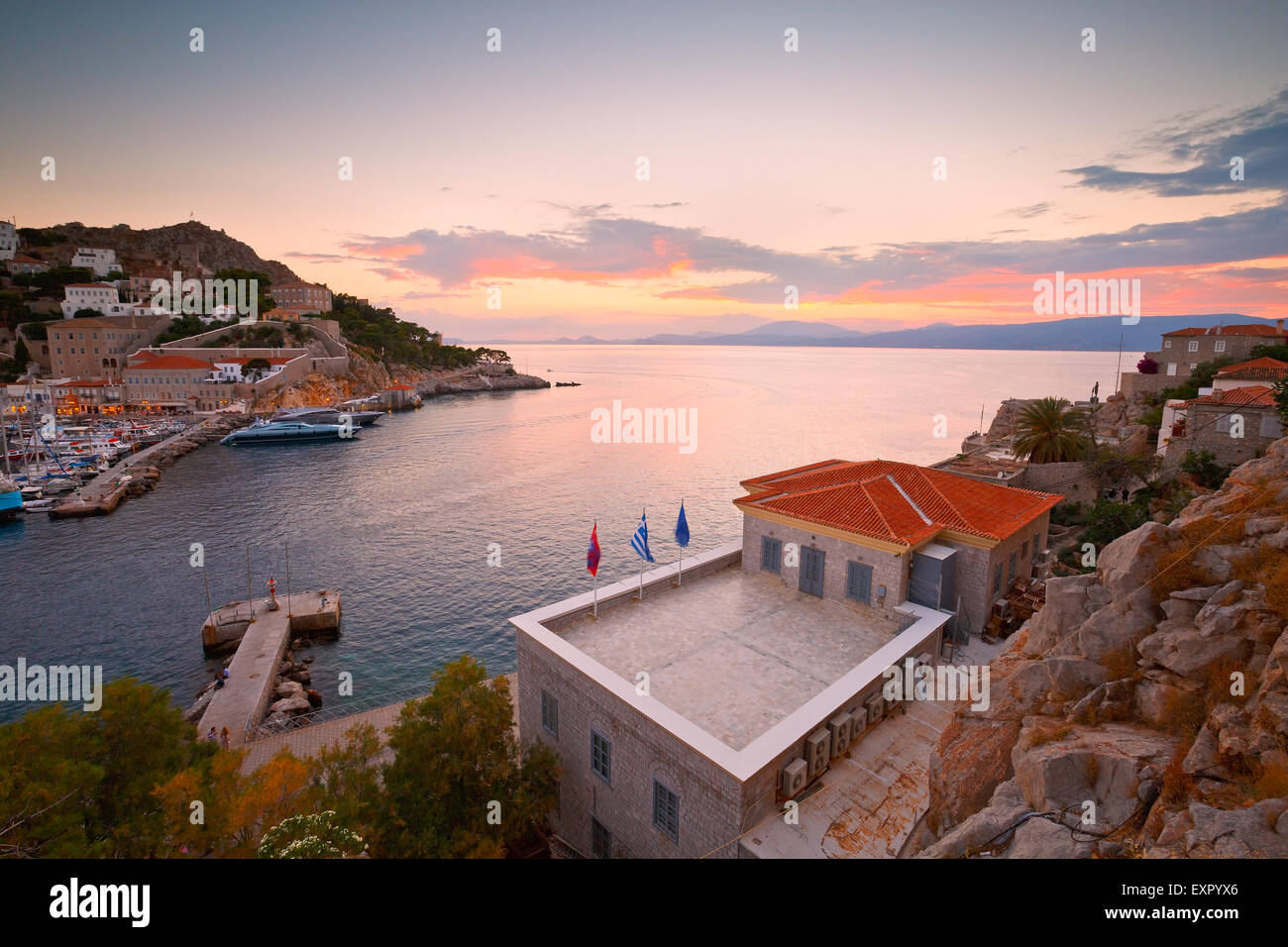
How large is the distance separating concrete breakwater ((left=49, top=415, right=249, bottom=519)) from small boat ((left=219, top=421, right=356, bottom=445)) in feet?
14.5

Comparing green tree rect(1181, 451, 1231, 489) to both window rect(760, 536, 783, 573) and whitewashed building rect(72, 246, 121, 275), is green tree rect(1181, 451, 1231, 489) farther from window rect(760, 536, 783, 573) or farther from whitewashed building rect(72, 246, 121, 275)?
whitewashed building rect(72, 246, 121, 275)

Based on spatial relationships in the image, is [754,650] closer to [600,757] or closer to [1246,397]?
[600,757]

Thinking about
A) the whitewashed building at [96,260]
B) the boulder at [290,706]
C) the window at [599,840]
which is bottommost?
the boulder at [290,706]

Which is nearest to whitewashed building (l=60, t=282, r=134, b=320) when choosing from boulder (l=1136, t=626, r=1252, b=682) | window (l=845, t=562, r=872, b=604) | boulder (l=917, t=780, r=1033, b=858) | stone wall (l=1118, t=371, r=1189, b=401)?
window (l=845, t=562, r=872, b=604)

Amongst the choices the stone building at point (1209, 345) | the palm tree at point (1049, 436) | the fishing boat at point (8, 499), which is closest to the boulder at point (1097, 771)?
the palm tree at point (1049, 436)

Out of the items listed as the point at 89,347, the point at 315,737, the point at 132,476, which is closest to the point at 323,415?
the point at 132,476

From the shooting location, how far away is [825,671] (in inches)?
Result: 570

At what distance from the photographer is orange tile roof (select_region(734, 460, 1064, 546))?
1744cm

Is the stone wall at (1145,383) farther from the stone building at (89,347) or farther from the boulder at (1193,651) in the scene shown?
the stone building at (89,347)

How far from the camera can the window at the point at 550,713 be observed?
1531 cm

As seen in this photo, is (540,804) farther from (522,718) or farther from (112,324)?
(112,324)

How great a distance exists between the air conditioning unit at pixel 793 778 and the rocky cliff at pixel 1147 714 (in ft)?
7.06

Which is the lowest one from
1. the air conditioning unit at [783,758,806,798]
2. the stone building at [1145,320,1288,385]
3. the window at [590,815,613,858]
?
the window at [590,815,613,858]

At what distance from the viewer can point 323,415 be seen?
101750 mm
